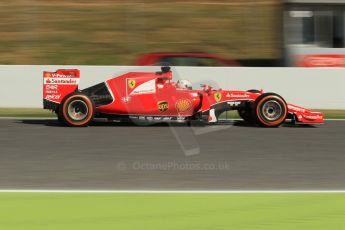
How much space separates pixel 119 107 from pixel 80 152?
2.67 metres

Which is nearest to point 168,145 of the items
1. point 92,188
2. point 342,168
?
point 342,168

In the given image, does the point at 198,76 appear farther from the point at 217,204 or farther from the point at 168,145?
the point at 217,204

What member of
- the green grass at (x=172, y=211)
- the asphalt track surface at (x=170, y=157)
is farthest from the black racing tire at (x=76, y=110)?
the green grass at (x=172, y=211)

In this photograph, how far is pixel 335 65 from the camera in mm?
19359

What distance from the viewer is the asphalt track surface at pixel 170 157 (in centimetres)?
777

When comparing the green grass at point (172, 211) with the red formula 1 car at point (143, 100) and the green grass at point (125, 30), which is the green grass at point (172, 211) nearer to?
the red formula 1 car at point (143, 100)

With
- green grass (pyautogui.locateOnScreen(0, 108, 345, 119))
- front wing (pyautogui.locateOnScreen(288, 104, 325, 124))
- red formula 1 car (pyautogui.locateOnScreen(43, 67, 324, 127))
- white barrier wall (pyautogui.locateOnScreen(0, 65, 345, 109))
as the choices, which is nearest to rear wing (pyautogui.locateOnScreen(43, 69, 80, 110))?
red formula 1 car (pyautogui.locateOnScreen(43, 67, 324, 127))

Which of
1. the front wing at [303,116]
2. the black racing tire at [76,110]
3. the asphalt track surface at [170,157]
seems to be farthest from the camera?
the front wing at [303,116]

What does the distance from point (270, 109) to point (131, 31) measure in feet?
44.6

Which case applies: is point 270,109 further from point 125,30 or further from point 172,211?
point 125,30

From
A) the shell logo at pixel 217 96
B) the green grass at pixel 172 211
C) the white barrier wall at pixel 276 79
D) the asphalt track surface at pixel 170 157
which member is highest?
the white barrier wall at pixel 276 79

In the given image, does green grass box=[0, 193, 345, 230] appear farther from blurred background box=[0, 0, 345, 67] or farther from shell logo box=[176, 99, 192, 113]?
blurred background box=[0, 0, 345, 67]

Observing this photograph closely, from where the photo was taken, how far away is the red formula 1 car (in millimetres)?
12492

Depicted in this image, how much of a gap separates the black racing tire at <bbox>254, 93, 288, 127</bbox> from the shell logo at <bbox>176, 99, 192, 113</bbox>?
3.77 feet
